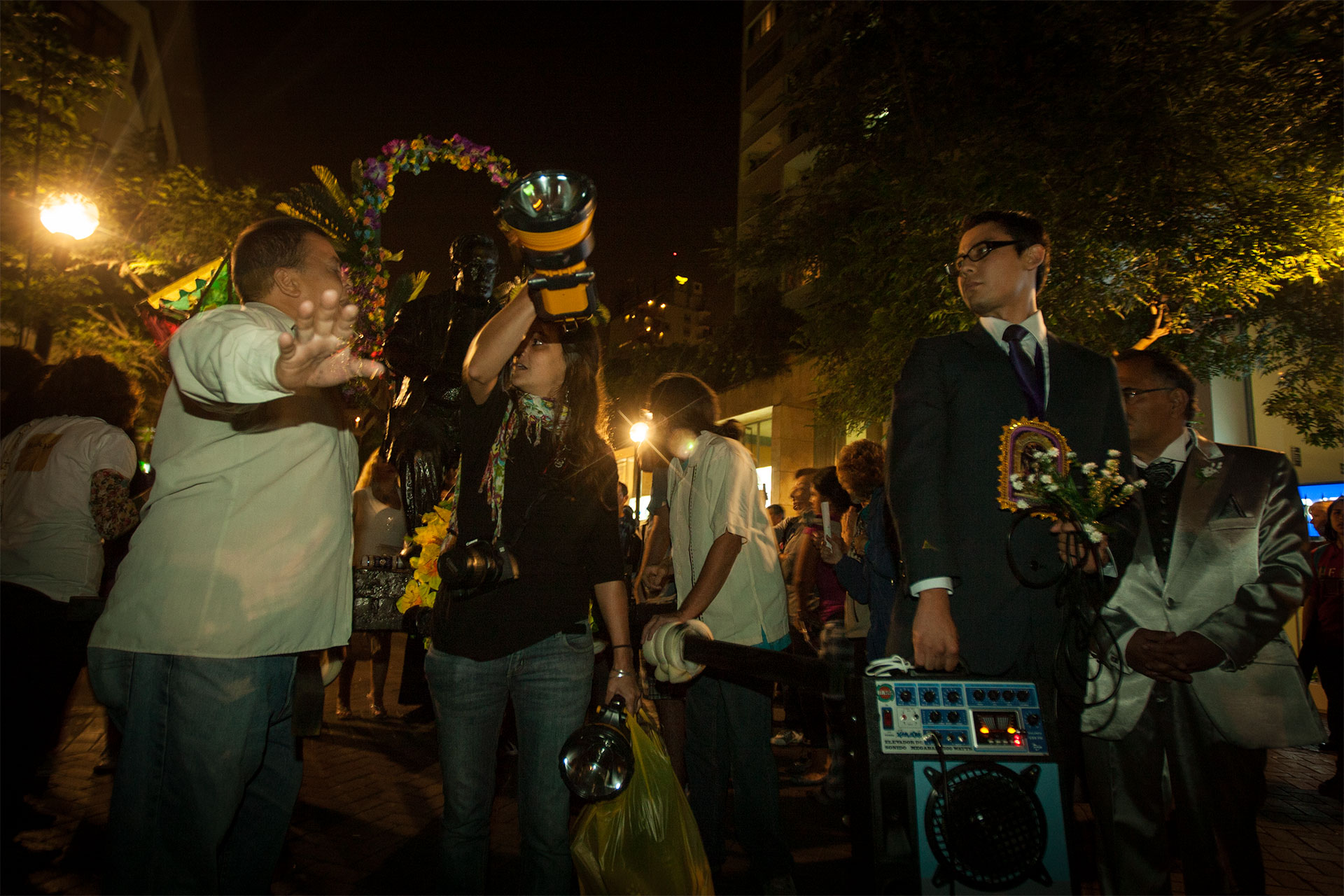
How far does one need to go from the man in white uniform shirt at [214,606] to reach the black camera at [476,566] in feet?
1.17

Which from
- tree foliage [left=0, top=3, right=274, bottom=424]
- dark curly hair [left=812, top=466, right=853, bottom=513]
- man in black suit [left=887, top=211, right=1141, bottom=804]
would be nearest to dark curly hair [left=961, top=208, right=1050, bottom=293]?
man in black suit [left=887, top=211, right=1141, bottom=804]

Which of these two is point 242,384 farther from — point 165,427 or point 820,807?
point 820,807

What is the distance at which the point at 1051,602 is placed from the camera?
2.17 meters

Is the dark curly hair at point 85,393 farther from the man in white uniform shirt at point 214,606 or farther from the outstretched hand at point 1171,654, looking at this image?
the outstretched hand at point 1171,654

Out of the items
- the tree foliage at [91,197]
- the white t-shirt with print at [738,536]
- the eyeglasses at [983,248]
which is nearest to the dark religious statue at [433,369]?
the white t-shirt with print at [738,536]

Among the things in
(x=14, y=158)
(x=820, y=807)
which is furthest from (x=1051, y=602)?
(x=14, y=158)

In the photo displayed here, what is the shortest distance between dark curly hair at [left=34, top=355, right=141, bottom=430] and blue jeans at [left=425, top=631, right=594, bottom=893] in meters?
2.60

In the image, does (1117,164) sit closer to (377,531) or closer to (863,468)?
(863,468)

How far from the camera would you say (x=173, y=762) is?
6.17 ft

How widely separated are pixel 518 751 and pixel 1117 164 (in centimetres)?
966

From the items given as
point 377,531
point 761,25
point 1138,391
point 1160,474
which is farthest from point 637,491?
point 761,25

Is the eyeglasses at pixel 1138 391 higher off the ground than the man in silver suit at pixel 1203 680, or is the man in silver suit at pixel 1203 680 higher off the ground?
the eyeglasses at pixel 1138 391

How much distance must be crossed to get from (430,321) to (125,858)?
2.02 meters

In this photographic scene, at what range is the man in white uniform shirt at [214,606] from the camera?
6.14 ft
